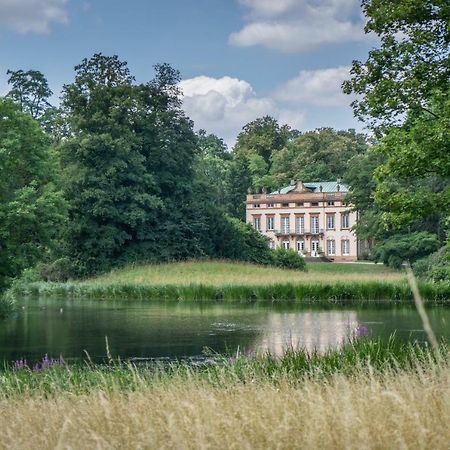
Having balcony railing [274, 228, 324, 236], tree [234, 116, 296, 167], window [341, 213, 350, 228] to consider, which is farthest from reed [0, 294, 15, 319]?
tree [234, 116, 296, 167]

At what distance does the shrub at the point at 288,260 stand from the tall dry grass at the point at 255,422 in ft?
169

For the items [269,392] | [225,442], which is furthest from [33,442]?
[269,392]

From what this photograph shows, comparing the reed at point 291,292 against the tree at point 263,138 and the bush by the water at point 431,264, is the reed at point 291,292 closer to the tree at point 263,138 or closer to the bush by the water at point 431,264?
the bush by the water at point 431,264

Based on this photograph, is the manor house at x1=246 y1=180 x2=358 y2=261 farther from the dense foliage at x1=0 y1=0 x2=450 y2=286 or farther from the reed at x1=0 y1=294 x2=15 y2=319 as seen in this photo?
the reed at x1=0 y1=294 x2=15 y2=319

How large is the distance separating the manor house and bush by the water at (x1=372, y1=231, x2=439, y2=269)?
122ft

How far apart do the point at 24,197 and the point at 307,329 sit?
1101 cm

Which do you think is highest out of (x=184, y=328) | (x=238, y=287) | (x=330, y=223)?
(x=330, y=223)

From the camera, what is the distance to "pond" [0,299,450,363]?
1816 cm

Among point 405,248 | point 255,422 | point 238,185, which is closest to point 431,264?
point 405,248

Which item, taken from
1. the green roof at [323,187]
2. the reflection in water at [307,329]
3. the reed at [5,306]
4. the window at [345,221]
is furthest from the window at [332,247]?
the reed at [5,306]

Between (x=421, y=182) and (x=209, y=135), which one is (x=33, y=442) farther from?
(x=209, y=135)

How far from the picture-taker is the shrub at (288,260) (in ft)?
186

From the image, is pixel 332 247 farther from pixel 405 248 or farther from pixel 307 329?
pixel 307 329

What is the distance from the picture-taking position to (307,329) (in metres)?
21.8
